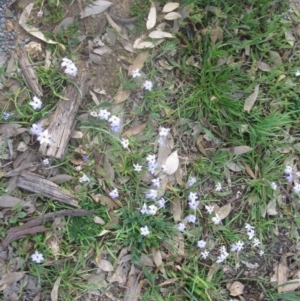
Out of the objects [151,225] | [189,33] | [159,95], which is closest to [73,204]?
[151,225]

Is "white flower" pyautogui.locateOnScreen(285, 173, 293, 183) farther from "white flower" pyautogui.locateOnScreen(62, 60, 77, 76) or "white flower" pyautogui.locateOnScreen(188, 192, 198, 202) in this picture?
"white flower" pyautogui.locateOnScreen(62, 60, 77, 76)

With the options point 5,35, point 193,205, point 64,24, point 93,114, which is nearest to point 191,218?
point 193,205

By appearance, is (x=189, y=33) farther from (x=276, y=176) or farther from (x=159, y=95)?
(x=276, y=176)

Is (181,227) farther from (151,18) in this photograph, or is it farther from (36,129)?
→ (151,18)

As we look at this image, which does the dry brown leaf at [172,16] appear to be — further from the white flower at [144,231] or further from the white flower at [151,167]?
the white flower at [144,231]

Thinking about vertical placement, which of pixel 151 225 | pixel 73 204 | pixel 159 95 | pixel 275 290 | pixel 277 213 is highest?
pixel 159 95

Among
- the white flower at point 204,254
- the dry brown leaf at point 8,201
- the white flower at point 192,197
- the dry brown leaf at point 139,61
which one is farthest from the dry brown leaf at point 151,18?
the white flower at point 204,254
